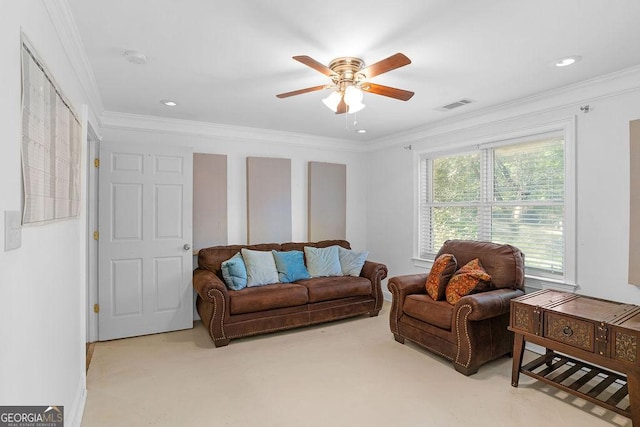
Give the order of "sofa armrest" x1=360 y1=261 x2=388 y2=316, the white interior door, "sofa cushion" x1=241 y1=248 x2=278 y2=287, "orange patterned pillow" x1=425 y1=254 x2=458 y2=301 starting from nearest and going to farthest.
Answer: "orange patterned pillow" x1=425 y1=254 x2=458 y2=301 < the white interior door < "sofa cushion" x1=241 y1=248 x2=278 y2=287 < "sofa armrest" x1=360 y1=261 x2=388 y2=316

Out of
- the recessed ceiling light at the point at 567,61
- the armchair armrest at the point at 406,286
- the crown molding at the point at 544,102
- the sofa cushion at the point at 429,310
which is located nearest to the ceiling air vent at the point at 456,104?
the crown molding at the point at 544,102

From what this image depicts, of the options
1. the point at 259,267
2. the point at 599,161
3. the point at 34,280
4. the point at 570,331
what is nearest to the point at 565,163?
the point at 599,161

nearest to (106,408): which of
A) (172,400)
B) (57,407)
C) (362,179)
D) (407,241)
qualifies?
(172,400)

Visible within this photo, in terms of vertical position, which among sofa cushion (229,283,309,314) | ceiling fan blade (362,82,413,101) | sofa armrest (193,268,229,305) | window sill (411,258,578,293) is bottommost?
sofa cushion (229,283,309,314)

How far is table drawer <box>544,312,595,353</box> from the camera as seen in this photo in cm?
232

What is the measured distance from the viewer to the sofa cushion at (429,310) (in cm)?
304

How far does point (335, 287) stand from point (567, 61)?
299 cm

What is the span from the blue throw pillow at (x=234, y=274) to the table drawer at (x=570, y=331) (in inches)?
110

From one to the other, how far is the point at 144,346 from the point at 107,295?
0.70m

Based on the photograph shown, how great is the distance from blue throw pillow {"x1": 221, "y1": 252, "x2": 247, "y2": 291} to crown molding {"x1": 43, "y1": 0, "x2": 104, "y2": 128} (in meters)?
1.90

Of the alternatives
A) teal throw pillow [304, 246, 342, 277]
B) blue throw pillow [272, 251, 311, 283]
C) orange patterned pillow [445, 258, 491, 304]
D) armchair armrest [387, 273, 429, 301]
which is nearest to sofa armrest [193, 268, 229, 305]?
blue throw pillow [272, 251, 311, 283]

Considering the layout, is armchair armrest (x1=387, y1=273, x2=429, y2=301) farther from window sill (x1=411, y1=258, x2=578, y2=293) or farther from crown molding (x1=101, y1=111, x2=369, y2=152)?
crown molding (x1=101, y1=111, x2=369, y2=152)

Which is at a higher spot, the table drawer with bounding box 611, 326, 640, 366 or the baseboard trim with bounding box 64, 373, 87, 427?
the table drawer with bounding box 611, 326, 640, 366

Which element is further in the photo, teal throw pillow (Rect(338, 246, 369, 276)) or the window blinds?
teal throw pillow (Rect(338, 246, 369, 276))
